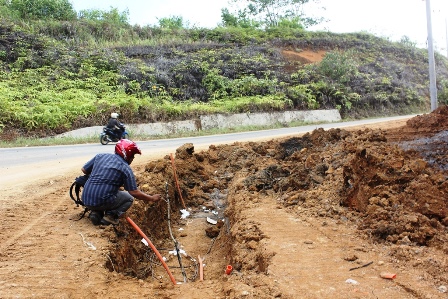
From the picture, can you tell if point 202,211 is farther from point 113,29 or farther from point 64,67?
point 113,29

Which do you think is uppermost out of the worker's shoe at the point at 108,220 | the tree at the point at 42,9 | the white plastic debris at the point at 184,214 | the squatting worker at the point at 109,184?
the tree at the point at 42,9

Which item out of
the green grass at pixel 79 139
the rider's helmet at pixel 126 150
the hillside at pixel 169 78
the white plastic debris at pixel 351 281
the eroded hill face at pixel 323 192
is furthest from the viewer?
the hillside at pixel 169 78

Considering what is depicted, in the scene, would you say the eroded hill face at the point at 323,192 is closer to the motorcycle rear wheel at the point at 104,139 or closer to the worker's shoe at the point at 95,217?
the worker's shoe at the point at 95,217

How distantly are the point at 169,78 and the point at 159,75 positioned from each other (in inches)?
26.3

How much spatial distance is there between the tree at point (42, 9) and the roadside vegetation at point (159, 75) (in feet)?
0.26

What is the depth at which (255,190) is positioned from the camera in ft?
26.2

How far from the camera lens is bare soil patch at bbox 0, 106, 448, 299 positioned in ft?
12.8

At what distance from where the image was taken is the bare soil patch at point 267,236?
3.91 m

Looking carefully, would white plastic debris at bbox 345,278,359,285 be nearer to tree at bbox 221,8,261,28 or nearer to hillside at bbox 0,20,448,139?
hillside at bbox 0,20,448,139

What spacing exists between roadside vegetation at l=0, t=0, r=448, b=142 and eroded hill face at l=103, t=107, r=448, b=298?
1126 centimetres

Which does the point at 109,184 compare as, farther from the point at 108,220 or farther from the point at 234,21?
the point at 234,21

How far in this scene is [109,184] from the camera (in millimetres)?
5449

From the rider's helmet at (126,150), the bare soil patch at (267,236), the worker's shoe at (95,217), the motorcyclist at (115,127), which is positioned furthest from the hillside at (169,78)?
the rider's helmet at (126,150)

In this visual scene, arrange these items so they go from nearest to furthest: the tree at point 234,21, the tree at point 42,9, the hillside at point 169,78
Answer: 1. the hillside at point 169,78
2. the tree at point 42,9
3. the tree at point 234,21
